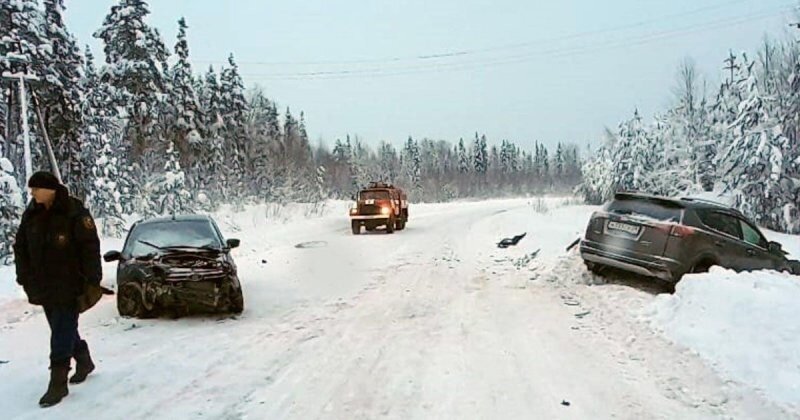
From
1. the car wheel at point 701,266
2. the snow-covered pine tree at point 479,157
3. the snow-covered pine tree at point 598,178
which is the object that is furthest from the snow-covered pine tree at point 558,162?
the car wheel at point 701,266

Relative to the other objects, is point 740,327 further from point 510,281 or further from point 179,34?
point 179,34

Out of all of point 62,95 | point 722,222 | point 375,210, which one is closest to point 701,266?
point 722,222

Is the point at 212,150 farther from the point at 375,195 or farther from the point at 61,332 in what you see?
the point at 61,332

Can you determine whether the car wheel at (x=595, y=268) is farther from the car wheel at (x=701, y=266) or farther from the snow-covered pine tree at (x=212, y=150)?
the snow-covered pine tree at (x=212, y=150)

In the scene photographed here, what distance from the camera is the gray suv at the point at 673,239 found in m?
10.1

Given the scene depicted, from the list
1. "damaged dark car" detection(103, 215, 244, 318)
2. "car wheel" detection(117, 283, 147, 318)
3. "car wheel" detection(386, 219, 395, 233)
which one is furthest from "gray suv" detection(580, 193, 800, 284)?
"car wheel" detection(386, 219, 395, 233)

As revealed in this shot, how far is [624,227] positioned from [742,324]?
4.30 m

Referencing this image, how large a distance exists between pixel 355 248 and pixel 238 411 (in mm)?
15259

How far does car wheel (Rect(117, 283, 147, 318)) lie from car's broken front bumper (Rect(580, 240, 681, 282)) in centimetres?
795

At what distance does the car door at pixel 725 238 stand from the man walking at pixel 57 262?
950 centimetres

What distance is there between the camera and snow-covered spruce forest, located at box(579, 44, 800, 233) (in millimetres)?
30938

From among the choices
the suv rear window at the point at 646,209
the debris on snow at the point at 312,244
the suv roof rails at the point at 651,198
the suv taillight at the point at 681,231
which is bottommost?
the debris on snow at the point at 312,244

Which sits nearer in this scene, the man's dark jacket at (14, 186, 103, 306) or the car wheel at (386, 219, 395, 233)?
the man's dark jacket at (14, 186, 103, 306)

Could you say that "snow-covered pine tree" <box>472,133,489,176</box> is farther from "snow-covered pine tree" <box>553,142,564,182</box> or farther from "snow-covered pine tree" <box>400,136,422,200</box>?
"snow-covered pine tree" <box>553,142,564,182</box>
